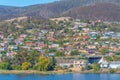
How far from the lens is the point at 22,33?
97.7 m

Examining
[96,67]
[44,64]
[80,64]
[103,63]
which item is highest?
[44,64]

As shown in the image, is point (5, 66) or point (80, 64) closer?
point (5, 66)

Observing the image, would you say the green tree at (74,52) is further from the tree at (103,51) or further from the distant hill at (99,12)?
the distant hill at (99,12)

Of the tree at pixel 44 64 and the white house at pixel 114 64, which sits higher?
the tree at pixel 44 64

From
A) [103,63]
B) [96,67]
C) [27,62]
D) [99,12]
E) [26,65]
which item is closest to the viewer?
[26,65]

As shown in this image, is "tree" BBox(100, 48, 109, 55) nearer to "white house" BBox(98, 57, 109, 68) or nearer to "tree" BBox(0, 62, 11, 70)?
"white house" BBox(98, 57, 109, 68)

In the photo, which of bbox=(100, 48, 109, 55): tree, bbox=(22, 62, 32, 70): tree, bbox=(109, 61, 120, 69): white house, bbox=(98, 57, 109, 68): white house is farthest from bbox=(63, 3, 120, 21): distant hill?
bbox=(22, 62, 32, 70): tree

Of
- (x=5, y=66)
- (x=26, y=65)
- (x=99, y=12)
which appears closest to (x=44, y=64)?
(x=26, y=65)

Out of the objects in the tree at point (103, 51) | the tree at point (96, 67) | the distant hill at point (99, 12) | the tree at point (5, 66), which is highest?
the distant hill at point (99, 12)

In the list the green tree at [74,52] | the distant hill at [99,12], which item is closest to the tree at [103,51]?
the green tree at [74,52]

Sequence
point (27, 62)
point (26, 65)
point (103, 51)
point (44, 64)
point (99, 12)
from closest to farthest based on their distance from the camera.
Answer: point (44, 64)
point (26, 65)
point (27, 62)
point (103, 51)
point (99, 12)

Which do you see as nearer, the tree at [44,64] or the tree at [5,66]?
the tree at [44,64]

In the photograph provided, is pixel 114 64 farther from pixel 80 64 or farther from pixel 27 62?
pixel 27 62

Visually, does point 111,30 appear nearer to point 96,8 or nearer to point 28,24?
point 28,24
